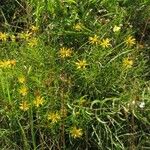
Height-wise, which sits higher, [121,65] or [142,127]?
[121,65]

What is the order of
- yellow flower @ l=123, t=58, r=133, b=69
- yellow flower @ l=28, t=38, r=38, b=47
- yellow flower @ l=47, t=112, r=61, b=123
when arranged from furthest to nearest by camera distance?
yellow flower @ l=28, t=38, r=38, b=47, yellow flower @ l=123, t=58, r=133, b=69, yellow flower @ l=47, t=112, r=61, b=123

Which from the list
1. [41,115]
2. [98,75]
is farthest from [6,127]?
[98,75]

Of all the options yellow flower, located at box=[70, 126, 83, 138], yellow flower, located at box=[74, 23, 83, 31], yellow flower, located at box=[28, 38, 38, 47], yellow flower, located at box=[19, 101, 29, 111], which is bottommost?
yellow flower, located at box=[70, 126, 83, 138]

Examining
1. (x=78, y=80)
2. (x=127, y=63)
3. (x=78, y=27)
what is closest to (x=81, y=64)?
(x=78, y=80)

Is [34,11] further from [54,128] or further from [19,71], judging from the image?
[54,128]

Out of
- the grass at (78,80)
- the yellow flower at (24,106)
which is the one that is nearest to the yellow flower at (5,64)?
the grass at (78,80)

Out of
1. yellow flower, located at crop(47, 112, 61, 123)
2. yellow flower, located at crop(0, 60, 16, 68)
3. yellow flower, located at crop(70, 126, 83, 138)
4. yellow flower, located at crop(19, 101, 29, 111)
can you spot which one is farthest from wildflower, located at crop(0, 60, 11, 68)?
yellow flower, located at crop(70, 126, 83, 138)

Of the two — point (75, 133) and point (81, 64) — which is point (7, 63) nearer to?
point (81, 64)

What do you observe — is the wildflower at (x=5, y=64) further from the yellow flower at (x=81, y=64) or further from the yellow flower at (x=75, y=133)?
the yellow flower at (x=75, y=133)

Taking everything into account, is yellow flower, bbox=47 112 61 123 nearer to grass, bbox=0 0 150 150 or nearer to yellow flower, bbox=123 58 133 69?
grass, bbox=0 0 150 150
